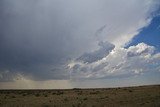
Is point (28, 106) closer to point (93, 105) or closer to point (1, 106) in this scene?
point (1, 106)

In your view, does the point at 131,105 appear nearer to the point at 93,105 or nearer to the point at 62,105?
the point at 93,105

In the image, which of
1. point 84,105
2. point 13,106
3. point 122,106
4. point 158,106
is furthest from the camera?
point 13,106

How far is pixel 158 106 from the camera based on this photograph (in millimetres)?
32250

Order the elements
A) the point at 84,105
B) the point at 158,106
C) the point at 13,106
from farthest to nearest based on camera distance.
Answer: the point at 13,106 → the point at 84,105 → the point at 158,106

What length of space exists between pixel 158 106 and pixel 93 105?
9.24 metres

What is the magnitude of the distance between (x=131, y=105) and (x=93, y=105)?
5378 mm

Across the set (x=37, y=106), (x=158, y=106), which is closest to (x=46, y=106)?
(x=37, y=106)

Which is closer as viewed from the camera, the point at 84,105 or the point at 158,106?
the point at 158,106

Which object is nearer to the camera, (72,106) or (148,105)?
(148,105)

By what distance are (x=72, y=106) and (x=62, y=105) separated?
2422 mm

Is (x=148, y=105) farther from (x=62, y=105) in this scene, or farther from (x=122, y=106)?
(x=62, y=105)

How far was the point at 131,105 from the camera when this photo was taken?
3531cm

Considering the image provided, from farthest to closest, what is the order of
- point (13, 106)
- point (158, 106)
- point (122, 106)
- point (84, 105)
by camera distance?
point (13, 106), point (84, 105), point (122, 106), point (158, 106)

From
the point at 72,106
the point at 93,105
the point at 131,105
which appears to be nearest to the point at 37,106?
the point at 72,106
